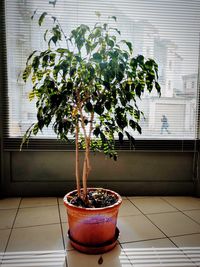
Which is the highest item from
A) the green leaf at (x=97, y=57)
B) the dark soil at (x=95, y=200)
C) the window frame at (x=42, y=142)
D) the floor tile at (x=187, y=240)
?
the green leaf at (x=97, y=57)

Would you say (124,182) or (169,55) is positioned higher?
(169,55)

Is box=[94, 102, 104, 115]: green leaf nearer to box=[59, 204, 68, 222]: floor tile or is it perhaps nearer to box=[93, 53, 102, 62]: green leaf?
box=[93, 53, 102, 62]: green leaf

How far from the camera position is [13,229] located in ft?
5.56

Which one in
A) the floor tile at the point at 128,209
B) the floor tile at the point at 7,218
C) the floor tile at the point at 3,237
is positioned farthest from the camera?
the floor tile at the point at 128,209

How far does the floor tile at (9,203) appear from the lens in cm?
207

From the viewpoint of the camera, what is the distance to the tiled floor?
1366mm

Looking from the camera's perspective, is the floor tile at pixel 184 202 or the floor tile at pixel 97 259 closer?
the floor tile at pixel 97 259

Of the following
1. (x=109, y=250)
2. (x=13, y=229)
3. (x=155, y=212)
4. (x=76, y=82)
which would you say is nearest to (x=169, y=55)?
(x=76, y=82)

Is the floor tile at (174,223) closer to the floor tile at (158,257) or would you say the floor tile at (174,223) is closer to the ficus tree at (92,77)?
the floor tile at (158,257)

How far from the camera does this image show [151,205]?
217cm

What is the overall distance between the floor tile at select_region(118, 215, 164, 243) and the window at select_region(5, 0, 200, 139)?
85 cm

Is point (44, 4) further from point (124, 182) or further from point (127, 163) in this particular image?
point (124, 182)

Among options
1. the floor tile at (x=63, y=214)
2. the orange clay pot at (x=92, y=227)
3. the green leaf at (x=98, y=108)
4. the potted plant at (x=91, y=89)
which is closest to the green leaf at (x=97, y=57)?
the potted plant at (x=91, y=89)

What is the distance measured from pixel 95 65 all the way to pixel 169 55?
129cm
